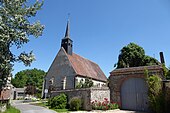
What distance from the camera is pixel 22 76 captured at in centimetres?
7325

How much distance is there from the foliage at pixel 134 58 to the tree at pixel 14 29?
24201 mm

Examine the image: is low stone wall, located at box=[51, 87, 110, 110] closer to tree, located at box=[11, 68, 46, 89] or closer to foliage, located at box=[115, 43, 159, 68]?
foliage, located at box=[115, 43, 159, 68]

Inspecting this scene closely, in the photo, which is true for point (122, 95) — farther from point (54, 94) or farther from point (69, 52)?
point (69, 52)

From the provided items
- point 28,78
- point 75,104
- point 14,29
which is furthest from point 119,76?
point 28,78

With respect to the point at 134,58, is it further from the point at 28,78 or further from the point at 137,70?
the point at 28,78

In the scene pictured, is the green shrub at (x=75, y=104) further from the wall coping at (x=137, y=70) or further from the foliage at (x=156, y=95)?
the foliage at (x=156, y=95)

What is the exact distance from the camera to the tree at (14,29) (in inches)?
353

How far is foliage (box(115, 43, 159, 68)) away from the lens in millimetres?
32237

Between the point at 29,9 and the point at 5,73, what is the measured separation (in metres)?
4.26

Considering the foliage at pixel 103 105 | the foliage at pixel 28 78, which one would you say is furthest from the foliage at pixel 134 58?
the foliage at pixel 28 78

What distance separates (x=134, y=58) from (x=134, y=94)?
661 inches

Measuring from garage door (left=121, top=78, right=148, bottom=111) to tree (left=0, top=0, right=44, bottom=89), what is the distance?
11672mm

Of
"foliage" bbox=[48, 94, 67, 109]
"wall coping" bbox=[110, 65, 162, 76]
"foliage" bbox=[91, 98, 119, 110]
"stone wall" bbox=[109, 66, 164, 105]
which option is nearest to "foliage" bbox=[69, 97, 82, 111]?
"foliage" bbox=[91, 98, 119, 110]

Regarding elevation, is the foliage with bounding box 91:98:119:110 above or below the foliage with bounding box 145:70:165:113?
below
